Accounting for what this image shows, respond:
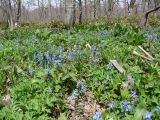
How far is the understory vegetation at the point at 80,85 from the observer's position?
11.2 feet

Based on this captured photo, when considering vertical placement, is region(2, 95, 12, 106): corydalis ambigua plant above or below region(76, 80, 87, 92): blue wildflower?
below

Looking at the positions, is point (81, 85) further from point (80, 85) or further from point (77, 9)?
point (77, 9)

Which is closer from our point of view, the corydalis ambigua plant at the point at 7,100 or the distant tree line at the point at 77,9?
the corydalis ambigua plant at the point at 7,100

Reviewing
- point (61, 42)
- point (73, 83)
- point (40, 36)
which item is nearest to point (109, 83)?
point (73, 83)

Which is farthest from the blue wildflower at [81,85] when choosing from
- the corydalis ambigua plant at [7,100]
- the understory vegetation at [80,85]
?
the corydalis ambigua plant at [7,100]

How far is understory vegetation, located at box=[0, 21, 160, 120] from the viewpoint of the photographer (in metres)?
3.40

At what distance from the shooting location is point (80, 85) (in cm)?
415

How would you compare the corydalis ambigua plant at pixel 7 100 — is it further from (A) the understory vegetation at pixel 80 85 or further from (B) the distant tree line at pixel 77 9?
(B) the distant tree line at pixel 77 9

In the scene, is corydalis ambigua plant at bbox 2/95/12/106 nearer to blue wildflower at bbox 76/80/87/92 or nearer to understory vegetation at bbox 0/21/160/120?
understory vegetation at bbox 0/21/160/120

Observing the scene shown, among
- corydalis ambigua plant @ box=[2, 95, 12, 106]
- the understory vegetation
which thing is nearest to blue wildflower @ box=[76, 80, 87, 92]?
the understory vegetation

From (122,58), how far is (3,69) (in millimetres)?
1856

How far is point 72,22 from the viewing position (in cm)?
1102

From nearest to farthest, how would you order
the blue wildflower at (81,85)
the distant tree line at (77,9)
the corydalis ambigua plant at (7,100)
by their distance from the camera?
the corydalis ambigua plant at (7,100), the blue wildflower at (81,85), the distant tree line at (77,9)

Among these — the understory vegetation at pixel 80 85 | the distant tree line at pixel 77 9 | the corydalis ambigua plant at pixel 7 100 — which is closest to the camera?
the understory vegetation at pixel 80 85
